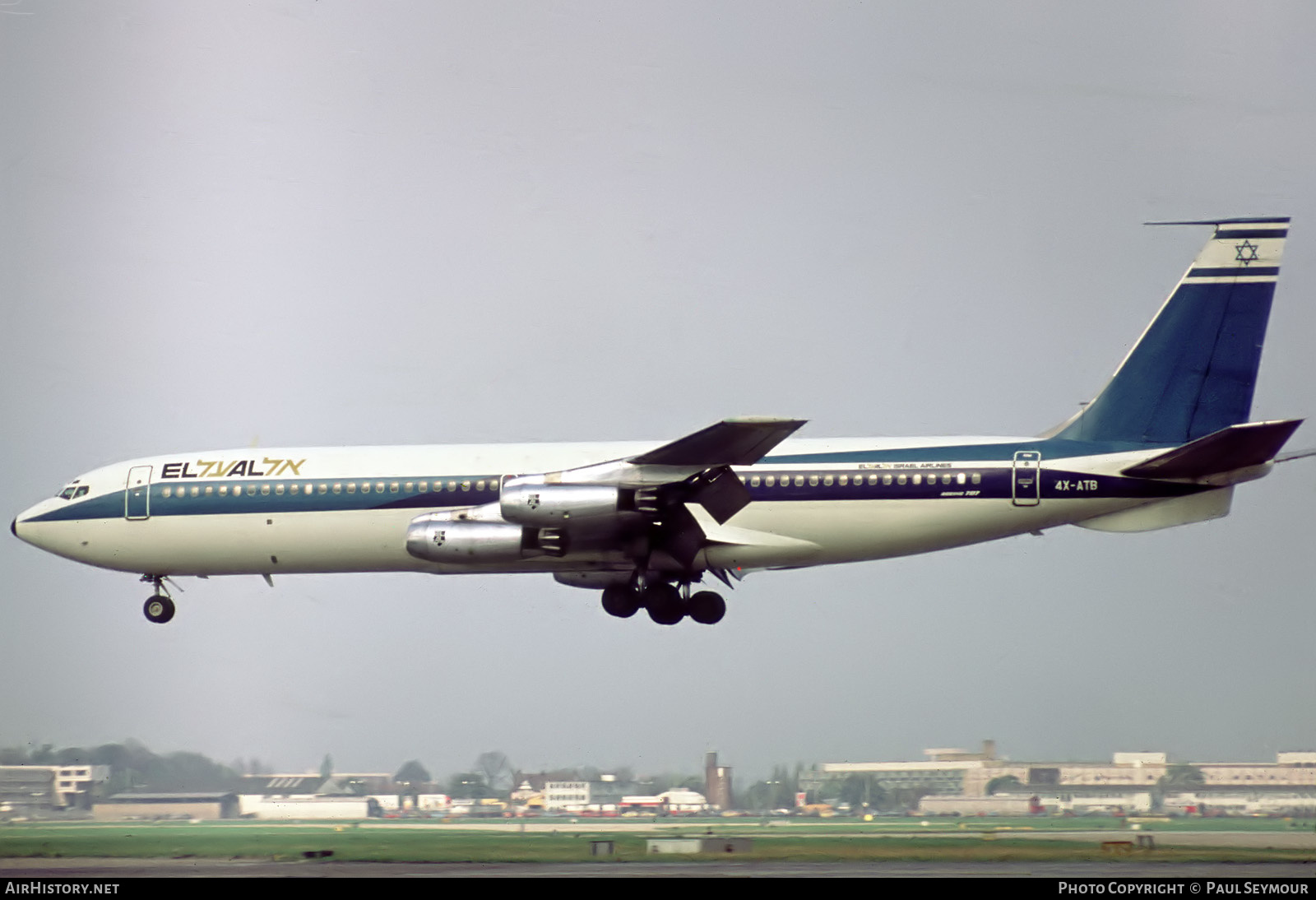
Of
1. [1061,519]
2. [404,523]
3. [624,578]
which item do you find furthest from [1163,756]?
[404,523]

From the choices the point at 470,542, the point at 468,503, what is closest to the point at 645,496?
the point at 470,542

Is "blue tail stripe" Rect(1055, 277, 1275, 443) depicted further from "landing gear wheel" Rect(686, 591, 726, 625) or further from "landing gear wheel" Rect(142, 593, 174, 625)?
"landing gear wheel" Rect(142, 593, 174, 625)

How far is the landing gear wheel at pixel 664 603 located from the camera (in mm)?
30094

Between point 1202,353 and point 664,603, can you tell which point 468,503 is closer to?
point 664,603

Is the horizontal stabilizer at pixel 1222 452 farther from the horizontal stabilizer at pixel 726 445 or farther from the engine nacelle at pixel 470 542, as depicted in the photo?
the engine nacelle at pixel 470 542

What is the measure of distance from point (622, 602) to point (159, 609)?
10438 millimetres

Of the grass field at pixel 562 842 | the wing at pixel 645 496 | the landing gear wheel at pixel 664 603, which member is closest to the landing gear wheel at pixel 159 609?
the grass field at pixel 562 842

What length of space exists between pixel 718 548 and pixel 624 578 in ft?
7.49

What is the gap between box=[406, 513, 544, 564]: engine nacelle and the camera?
2852cm

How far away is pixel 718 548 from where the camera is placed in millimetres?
29922

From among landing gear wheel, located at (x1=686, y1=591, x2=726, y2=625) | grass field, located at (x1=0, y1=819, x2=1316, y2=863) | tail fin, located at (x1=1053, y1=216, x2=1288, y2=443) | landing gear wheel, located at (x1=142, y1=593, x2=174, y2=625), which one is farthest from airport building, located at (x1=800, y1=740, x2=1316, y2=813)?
landing gear wheel, located at (x1=142, y1=593, x2=174, y2=625)

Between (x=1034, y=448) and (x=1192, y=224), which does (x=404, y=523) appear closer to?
(x=1034, y=448)

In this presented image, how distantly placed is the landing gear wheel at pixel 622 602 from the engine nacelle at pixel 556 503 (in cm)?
305

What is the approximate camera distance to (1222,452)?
90.8ft
